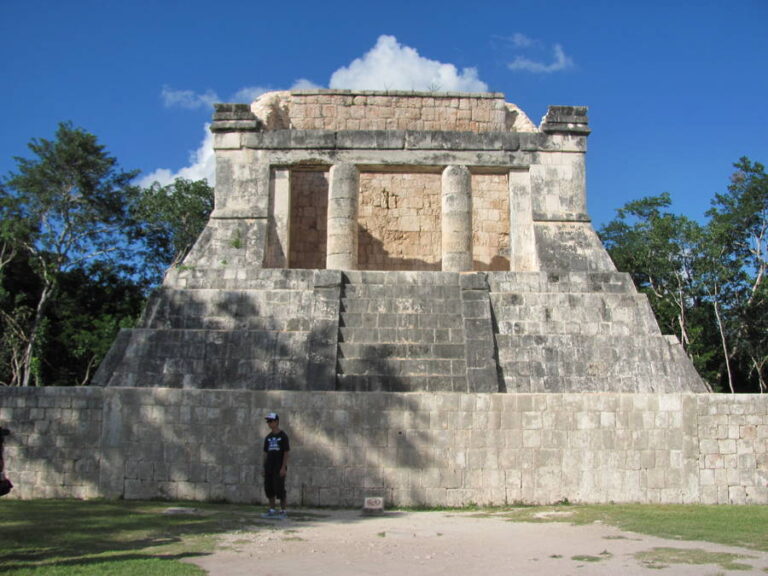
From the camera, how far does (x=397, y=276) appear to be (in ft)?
41.9

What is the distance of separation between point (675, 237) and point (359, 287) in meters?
15.0

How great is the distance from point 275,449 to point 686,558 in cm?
460

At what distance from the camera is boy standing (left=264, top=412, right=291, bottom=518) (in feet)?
28.5

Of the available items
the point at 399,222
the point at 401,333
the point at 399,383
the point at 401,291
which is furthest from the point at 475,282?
the point at 399,222

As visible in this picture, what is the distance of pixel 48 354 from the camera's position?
23.4 metres

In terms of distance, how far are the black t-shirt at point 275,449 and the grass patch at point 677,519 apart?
2.63 metres

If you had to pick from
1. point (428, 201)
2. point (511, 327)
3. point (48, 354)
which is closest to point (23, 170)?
point (48, 354)

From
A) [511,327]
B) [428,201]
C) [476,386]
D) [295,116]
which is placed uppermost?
[295,116]

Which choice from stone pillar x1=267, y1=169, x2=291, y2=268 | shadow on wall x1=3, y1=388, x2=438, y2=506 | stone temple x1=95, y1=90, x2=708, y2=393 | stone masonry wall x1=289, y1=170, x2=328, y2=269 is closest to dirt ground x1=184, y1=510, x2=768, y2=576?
shadow on wall x1=3, y1=388, x2=438, y2=506

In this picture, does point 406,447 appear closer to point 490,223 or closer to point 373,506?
point 373,506

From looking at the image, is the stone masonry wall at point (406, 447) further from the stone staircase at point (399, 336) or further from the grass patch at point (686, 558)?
the grass patch at point (686, 558)

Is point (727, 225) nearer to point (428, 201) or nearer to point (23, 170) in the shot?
point (428, 201)

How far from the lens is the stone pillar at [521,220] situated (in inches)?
570

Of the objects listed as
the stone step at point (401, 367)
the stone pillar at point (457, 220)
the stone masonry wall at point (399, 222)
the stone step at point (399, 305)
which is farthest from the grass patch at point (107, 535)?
the stone masonry wall at point (399, 222)
